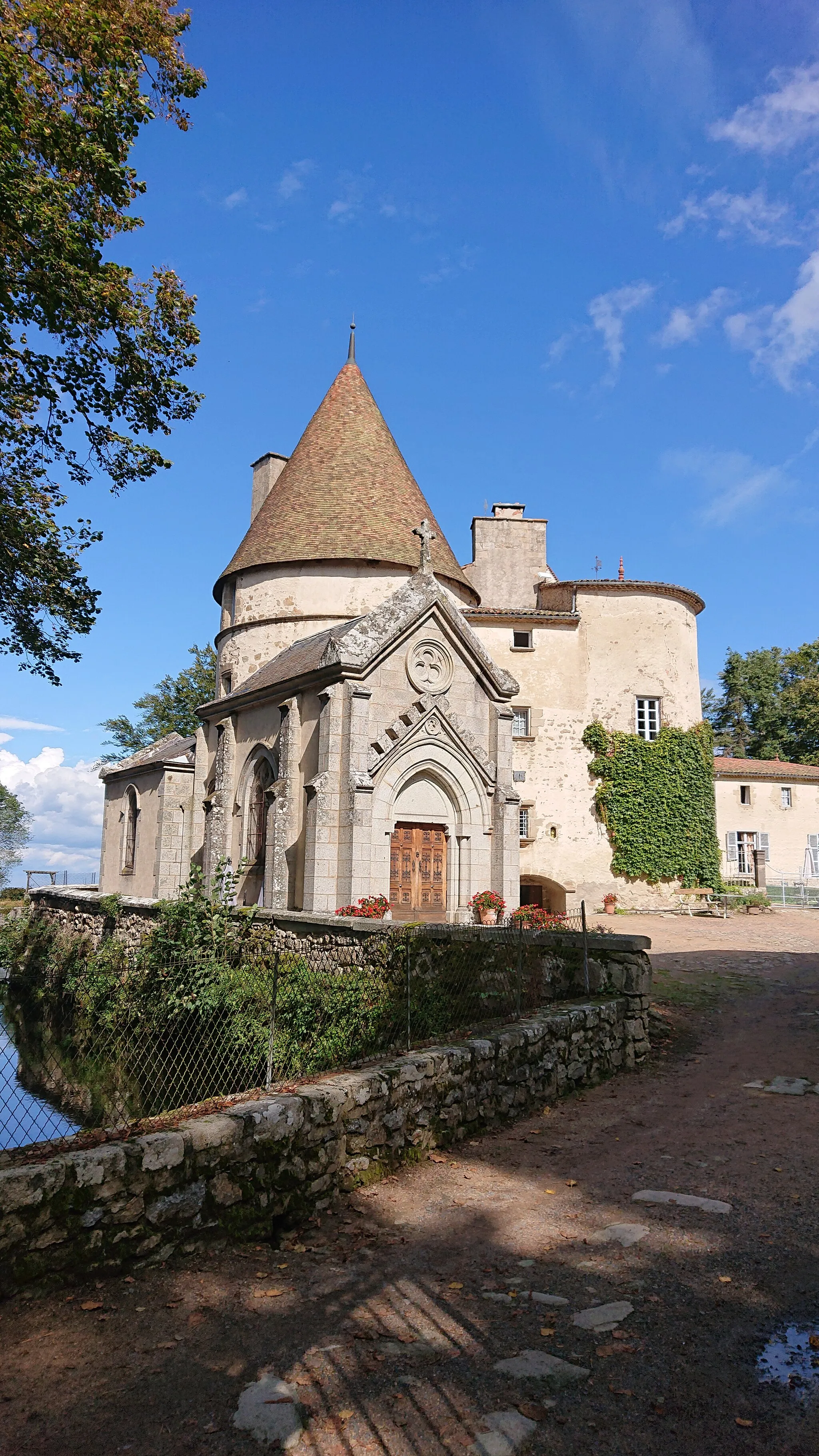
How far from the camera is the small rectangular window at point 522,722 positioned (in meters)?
28.3

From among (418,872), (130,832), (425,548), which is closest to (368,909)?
(418,872)

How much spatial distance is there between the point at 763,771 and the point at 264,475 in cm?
2140

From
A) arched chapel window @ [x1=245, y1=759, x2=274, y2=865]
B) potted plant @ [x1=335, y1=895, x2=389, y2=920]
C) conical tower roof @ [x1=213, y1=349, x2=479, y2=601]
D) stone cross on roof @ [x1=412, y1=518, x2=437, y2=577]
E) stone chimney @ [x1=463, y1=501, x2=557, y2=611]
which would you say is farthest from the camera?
stone chimney @ [x1=463, y1=501, x2=557, y2=611]

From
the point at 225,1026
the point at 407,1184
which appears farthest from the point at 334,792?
the point at 407,1184

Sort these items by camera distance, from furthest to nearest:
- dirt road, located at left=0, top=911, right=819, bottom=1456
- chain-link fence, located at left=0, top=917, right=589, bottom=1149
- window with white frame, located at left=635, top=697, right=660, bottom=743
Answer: window with white frame, located at left=635, top=697, right=660, bottom=743 → chain-link fence, located at left=0, top=917, right=589, bottom=1149 → dirt road, located at left=0, top=911, right=819, bottom=1456

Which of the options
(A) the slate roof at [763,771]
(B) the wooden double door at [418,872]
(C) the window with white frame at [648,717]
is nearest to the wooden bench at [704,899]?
(C) the window with white frame at [648,717]

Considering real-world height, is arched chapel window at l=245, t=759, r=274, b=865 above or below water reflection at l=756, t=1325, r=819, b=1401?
above

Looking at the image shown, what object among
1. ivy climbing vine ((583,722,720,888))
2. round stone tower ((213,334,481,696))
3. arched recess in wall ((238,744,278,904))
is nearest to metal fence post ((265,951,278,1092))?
arched recess in wall ((238,744,278,904))

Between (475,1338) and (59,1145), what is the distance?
238cm

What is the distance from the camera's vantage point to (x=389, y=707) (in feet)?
53.7

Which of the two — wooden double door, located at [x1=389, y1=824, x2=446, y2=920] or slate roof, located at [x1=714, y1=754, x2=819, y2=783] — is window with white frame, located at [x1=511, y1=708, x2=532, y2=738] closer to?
slate roof, located at [x1=714, y1=754, x2=819, y2=783]

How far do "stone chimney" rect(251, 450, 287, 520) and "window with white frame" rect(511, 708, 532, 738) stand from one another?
11.6 m

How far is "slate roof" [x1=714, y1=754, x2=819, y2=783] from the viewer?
3294 cm

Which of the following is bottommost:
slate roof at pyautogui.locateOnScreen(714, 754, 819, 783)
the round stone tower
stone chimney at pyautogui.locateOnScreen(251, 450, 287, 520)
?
slate roof at pyautogui.locateOnScreen(714, 754, 819, 783)
